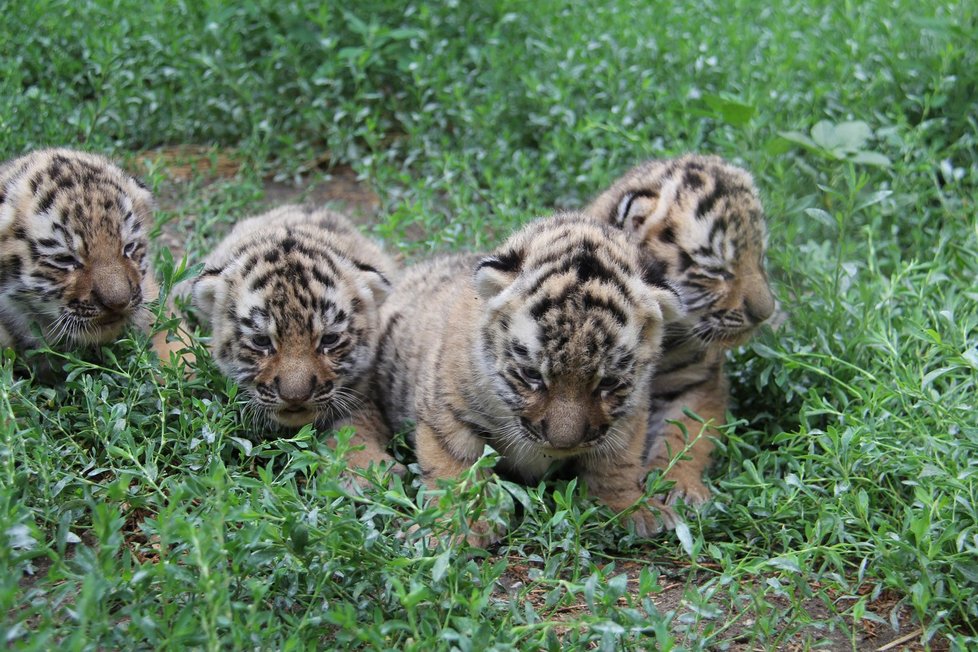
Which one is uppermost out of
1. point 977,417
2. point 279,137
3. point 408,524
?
point 279,137

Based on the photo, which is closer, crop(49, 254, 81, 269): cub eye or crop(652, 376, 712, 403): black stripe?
crop(49, 254, 81, 269): cub eye

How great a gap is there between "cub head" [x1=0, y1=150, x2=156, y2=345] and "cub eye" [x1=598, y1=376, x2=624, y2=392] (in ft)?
6.85

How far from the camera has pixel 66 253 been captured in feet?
14.8

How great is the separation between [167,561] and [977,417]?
10.1 feet

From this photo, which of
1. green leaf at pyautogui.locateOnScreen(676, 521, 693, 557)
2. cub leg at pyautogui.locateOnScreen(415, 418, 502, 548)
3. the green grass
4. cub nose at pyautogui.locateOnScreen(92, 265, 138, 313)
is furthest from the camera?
cub nose at pyautogui.locateOnScreen(92, 265, 138, 313)

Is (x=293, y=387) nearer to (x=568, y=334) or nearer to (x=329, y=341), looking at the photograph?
(x=329, y=341)

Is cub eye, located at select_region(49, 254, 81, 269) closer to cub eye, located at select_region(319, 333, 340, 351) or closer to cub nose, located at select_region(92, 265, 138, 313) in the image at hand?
cub nose, located at select_region(92, 265, 138, 313)

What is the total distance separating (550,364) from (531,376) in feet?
0.44

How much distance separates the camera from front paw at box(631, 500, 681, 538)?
431 centimetres

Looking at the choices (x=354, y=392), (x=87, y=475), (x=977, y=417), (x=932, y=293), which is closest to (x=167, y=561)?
(x=87, y=475)

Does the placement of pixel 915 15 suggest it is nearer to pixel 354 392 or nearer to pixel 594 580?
pixel 354 392

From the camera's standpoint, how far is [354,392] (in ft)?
15.6

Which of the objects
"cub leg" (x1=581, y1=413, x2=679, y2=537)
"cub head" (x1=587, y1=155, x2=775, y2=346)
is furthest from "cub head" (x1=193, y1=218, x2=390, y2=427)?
"cub head" (x1=587, y1=155, x2=775, y2=346)

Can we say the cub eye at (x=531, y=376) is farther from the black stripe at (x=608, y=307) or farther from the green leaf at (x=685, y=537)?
the green leaf at (x=685, y=537)
